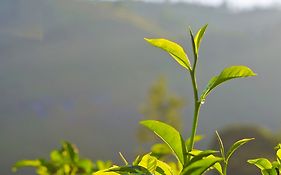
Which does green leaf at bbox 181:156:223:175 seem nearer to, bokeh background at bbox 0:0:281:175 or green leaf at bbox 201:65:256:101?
green leaf at bbox 201:65:256:101

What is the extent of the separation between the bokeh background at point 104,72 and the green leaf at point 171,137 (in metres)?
17.5

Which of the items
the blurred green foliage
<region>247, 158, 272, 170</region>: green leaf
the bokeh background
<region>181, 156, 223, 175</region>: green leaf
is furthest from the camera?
the bokeh background

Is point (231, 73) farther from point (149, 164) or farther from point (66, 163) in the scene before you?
point (66, 163)

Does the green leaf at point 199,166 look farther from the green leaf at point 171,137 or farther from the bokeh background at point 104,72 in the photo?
the bokeh background at point 104,72

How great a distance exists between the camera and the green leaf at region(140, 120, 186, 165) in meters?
0.57

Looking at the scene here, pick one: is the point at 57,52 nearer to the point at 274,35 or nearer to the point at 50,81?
the point at 50,81

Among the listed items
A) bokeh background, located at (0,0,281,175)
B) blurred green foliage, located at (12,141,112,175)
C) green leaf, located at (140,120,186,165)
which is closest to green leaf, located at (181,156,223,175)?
green leaf, located at (140,120,186,165)

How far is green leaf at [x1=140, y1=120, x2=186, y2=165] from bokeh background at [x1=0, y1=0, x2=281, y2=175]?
1753 cm

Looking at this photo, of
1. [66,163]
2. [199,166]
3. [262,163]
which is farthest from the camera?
[66,163]

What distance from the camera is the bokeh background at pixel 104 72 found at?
20.1 metres

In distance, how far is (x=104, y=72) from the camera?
24.8m

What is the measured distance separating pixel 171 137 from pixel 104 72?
24304mm

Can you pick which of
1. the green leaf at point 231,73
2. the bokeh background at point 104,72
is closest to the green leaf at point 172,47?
the green leaf at point 231,73

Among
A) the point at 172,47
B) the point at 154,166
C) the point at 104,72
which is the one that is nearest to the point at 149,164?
the point at 154,166
